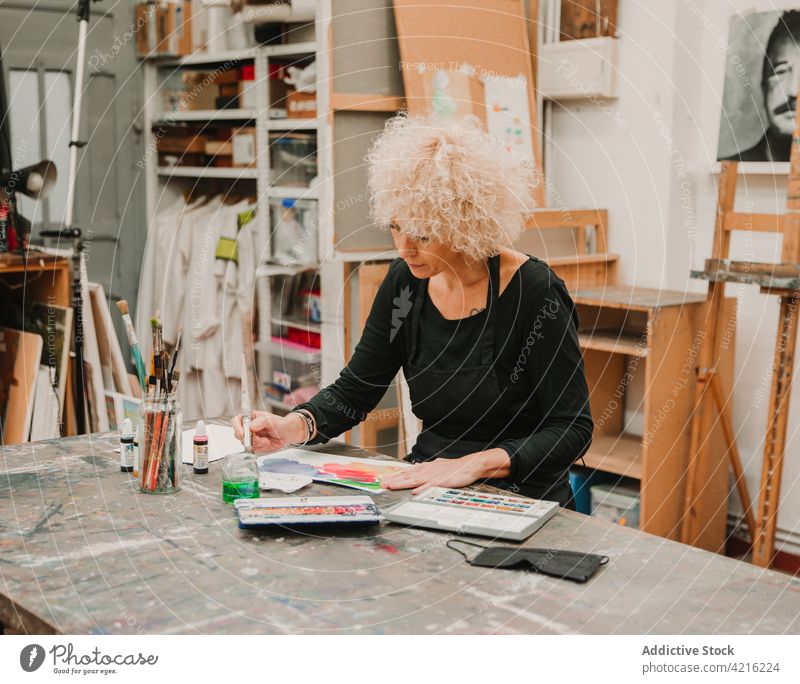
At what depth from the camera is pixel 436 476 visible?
187 centimetres

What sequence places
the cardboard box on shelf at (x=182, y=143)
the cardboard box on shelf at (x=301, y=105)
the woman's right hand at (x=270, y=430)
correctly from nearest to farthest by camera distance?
the woman's right hand at (x=270, y=430), the cardboard box on shelf at (x=301, y=105), the cardboard box on shelf at (x=182, y=143)

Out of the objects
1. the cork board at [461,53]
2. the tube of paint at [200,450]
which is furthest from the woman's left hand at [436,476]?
the cork board at [461,53]

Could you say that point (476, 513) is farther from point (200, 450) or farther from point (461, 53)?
point (461, 53)

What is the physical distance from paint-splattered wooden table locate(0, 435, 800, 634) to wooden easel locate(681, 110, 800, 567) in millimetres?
1456

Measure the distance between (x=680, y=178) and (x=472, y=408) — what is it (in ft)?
5.88

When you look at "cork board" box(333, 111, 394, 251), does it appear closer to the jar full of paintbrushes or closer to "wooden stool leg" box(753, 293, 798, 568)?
"wooden stool leg" box(753, 293, 798, 568)

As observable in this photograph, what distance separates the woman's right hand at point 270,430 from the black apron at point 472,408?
33cm

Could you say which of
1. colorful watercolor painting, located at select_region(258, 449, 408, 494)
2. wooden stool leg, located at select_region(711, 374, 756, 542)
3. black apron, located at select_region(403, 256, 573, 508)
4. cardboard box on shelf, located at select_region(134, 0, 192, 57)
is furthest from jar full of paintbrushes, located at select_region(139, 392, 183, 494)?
cardboard box on shelf, located at select_region(134, 0, 192, 57)

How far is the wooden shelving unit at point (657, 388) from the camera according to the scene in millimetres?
3129

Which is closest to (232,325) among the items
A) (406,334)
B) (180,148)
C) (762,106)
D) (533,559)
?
(180,148)

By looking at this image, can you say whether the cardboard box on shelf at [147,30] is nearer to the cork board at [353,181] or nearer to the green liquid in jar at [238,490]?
the cork board at [353,181]
